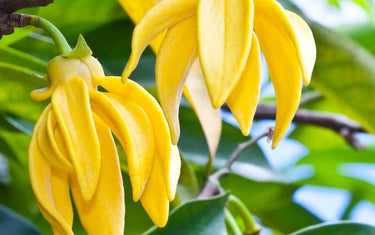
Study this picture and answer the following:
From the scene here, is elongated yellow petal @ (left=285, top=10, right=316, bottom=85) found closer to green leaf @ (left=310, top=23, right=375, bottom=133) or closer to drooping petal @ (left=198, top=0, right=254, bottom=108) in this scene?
drooping petal @ (left=198, top=0, right=254, bottom=108)

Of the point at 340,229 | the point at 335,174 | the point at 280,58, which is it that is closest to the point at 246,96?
the point at 280,58

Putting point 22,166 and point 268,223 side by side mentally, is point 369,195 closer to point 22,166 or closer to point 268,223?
point 268,223

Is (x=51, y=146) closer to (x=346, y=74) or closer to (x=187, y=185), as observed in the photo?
(x=187, y=185)

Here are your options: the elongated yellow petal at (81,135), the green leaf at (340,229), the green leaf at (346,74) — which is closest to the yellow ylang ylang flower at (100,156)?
the elongated yellow petal at (81,135)

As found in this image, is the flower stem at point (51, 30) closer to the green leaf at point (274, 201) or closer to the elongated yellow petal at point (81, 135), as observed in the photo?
the elongated yellow petal at point (81, 135)

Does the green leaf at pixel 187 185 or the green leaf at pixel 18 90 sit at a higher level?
the green leaf at pixel 18 90

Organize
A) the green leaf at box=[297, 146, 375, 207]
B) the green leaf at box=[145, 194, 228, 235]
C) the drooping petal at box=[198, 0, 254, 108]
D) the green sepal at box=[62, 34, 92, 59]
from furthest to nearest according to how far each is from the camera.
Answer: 1. the green leaf at box=[297, 146, 375, 207]
2. the green leaf at box=[145, 194, 228, 235]
3. the green sepal at box=[62, 34, 92, 59]
4. the drooping petal at box=[198, 0, 254, 108]

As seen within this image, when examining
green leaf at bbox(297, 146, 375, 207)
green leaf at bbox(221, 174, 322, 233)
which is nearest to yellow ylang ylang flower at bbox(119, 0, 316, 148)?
green leaf at bbox(221, 174, 322, 233)
